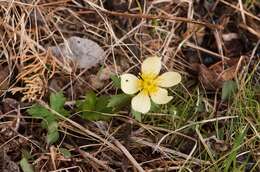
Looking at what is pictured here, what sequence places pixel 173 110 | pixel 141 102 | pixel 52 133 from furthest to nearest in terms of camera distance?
pixel 173 110, pixel 52 133, pixel 141 102

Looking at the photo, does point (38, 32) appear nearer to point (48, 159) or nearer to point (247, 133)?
point (48, 159)

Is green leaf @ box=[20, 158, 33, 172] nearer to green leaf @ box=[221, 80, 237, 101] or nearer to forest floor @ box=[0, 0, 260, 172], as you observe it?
forest floor @ box=[0, 0, 260, 172]

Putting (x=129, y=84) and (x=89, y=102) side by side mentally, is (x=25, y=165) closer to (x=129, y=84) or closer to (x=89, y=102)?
(x=89, y=102)

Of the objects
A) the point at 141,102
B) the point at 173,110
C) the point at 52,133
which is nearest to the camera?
the point at 141,102

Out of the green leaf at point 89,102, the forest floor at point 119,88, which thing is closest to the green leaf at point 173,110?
the forest floor at point 119,88

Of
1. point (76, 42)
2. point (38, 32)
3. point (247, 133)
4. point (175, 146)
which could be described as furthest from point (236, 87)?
point (38, 32)

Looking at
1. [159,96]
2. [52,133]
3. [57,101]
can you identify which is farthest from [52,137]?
[159,96]

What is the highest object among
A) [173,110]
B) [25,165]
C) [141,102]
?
[141,102]
